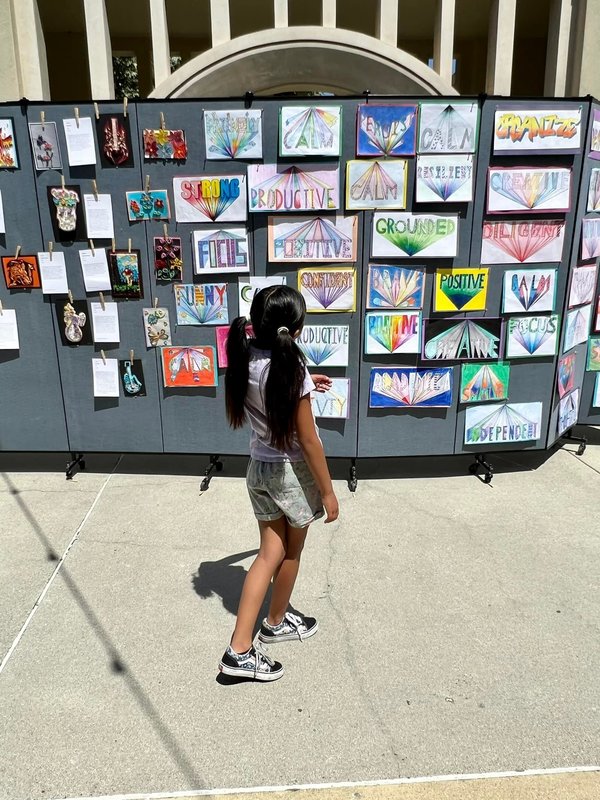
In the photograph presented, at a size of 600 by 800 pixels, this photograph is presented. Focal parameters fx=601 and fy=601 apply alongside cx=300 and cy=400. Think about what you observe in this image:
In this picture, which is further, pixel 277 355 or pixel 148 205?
pixel 148 205

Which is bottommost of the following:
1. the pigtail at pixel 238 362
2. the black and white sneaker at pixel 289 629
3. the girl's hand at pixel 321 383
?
the black and white sneaker at pixel 289 629

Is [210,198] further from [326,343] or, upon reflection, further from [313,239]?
[326,343]

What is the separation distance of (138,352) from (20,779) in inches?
125

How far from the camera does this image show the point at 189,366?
15.9 feet

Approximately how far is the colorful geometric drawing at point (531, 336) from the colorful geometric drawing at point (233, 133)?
7.82 ft

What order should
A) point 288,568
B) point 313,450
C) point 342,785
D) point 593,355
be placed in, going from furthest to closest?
point 593,355 < point 288,568 < point 313,450 < point 342,785

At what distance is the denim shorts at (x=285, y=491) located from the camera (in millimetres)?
2701

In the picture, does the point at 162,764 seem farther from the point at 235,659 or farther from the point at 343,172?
the point at 343,172

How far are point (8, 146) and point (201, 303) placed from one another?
72.1 inches

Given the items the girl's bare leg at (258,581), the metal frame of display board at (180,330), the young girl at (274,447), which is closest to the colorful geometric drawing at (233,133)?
the metal frame of display board at (180,330)

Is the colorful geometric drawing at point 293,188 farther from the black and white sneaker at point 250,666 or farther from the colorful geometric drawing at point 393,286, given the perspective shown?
the black and white sneaker at point 250,666

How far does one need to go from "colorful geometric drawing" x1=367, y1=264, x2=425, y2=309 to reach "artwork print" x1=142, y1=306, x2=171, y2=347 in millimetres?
1600

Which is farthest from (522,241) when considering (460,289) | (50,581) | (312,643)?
(50,581)

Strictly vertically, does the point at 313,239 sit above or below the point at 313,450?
above
